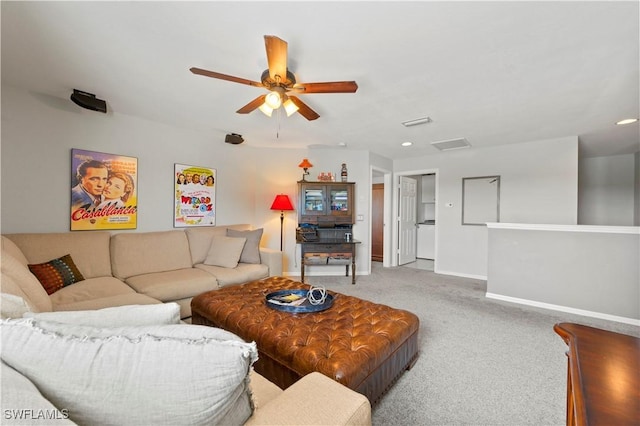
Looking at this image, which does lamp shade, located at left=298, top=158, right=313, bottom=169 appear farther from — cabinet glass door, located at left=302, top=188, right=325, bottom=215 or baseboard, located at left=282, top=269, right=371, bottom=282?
baseboard, located at left=282, top=269, right=371, bottom=282

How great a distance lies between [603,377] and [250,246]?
339 centimetres

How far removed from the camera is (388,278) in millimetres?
4680

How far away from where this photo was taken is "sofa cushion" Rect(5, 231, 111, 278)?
2413 mm

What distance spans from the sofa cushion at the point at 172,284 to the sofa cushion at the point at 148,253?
143 millimetres

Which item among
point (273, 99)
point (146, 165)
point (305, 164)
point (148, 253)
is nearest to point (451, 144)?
point (305, 164)

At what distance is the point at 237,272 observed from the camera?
10.4 ft

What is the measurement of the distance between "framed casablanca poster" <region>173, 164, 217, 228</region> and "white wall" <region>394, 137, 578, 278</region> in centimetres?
385

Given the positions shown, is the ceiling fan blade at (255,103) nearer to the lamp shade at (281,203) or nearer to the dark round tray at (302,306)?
the dark round tray at (302,306)

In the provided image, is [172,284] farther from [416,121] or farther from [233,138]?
[416,121]

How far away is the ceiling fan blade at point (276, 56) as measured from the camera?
5.19 ft

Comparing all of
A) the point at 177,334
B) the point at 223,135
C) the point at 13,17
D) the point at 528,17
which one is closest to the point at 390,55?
the point at 528,17

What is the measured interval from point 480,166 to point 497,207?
0.78 meters

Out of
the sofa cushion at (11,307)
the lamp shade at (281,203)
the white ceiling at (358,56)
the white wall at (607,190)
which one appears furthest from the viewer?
the white wall at (607,190)

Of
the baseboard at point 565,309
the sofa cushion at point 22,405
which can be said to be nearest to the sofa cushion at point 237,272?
the sofa cushion at point 22,405
